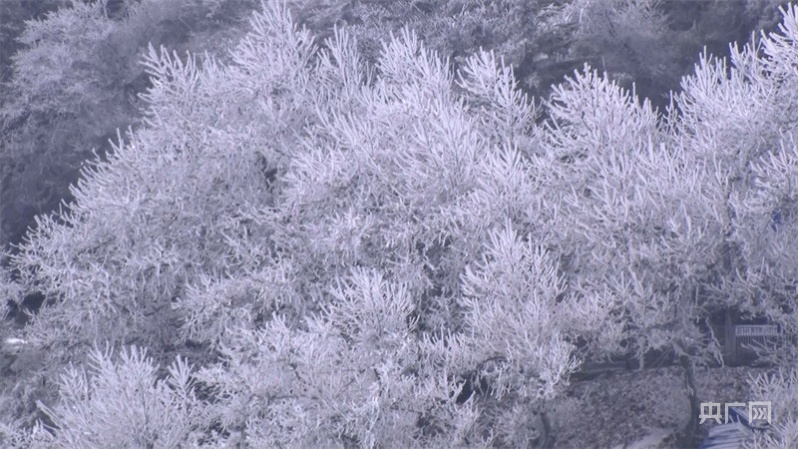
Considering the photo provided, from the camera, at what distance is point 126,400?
956 cm

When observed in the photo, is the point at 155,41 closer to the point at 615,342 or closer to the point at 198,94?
the point at 198,94

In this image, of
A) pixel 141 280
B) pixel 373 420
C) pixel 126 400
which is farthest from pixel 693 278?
pixel 141 280

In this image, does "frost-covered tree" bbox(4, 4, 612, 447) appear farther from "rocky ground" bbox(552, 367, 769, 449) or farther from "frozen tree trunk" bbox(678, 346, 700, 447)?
"frozen tree trunk" bbox(678, 346, 700, 447)

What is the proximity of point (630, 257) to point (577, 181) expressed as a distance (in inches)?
67.5
